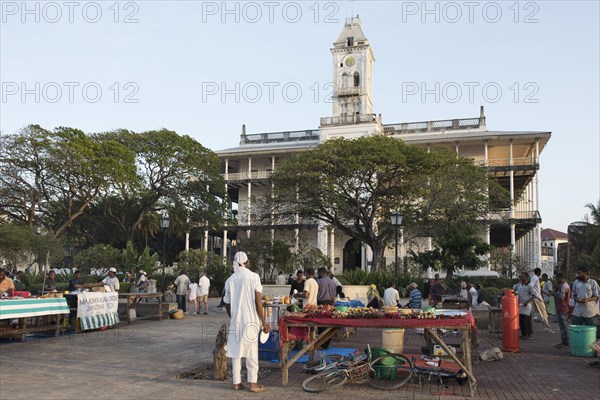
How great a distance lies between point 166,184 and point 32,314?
3027 cm

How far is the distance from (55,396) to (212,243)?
52.7m

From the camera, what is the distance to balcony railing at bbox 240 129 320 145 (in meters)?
56.4

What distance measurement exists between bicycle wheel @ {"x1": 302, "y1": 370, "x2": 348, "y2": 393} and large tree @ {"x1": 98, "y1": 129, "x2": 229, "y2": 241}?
102ft

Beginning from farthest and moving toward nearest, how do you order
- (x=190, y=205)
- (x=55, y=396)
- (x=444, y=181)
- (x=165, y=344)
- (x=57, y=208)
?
(x=190, y=205), (x=57, y=208), (x=444, y=181), (x=165, y=344), (x=55, y=396)

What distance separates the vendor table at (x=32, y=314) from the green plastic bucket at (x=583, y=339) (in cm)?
1035

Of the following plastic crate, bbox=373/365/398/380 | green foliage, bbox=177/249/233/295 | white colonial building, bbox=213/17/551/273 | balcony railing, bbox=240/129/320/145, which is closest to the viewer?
plastic crate, bbox=373/365/398/380

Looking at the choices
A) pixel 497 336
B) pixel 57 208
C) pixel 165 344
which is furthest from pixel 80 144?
pixel 497 336

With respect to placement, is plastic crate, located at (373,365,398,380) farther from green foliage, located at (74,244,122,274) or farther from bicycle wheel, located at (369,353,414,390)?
green foliage, located at (74,244,122,274)

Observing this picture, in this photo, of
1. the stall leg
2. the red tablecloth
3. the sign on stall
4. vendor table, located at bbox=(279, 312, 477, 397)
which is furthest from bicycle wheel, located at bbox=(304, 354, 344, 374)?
the sign on stall

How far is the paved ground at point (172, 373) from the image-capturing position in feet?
23.1

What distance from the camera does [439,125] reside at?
51.8 m

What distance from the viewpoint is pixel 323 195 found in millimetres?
33188

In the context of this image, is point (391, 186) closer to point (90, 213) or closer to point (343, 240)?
point (343, 240)

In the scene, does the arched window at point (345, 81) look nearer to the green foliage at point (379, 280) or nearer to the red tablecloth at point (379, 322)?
the green foliage at point (379, 280)
